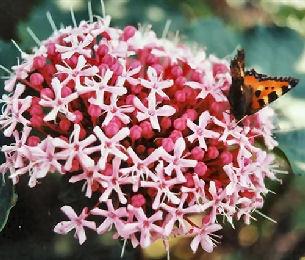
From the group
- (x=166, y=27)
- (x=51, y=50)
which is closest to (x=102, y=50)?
(x=51, y=50)

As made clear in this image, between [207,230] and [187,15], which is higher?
[187,15]

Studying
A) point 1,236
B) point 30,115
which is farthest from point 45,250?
point 30,115

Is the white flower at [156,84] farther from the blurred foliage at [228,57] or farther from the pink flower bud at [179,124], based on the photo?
the blurred foliage at [228,57]

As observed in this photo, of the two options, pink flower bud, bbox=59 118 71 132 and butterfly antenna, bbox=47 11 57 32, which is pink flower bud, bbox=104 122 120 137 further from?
butterfly antenna, bbox=47 11 57 32

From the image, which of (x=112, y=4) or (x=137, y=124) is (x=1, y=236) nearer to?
(x=137, y=124)

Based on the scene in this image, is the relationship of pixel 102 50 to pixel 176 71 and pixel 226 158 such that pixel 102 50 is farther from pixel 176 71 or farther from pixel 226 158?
pixel 226 158
